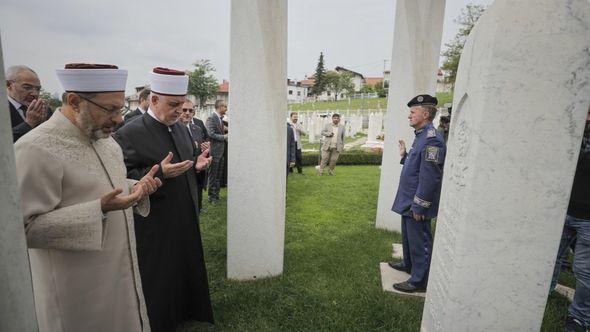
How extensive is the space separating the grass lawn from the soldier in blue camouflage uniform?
1.57ft

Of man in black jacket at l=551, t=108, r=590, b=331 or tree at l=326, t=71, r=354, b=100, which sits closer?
man in black jacket at l=551, t=108, r=590, b=331

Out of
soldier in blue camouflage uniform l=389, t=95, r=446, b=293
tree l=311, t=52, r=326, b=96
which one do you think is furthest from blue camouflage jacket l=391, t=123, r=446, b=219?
tree l=311, t=52, r=326, b=96

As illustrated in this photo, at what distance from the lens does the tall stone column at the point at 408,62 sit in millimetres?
5266

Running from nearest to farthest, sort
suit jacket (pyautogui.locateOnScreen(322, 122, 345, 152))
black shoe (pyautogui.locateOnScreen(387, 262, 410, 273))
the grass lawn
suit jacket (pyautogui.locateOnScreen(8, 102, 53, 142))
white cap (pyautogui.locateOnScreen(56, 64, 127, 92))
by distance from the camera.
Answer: white cap (pyautogui.locateOnScreen(56, 64, 127, 92)) < the grass lawn < suit jacket (pyautogui.locateOnScreen(8, 102, 53, 142)) < black shoe (pyautogui.locateOnScreen(387, 262, 410, 273)) < suit jacket (pyautogui.locateOnScreen(322, 122, 345, 152))

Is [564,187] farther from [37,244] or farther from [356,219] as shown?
[356,219]

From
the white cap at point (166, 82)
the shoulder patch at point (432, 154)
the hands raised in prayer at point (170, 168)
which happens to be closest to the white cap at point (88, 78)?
the hands raised in prayer at point (170, 168)

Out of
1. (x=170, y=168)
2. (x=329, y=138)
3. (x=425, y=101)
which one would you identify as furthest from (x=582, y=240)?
(x=329, y=138)

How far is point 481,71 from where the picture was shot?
155cm

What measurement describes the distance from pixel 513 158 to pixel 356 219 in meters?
5.20

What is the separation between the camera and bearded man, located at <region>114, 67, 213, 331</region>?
9.11 feet

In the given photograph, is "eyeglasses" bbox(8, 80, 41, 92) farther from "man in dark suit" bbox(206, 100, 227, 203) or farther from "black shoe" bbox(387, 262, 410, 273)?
"black shoe" bbox(387, 262, 410, 273)

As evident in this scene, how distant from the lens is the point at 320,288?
380 cm

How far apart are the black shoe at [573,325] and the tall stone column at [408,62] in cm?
307

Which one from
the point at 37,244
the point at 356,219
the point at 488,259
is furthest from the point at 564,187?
the point at 356,219
